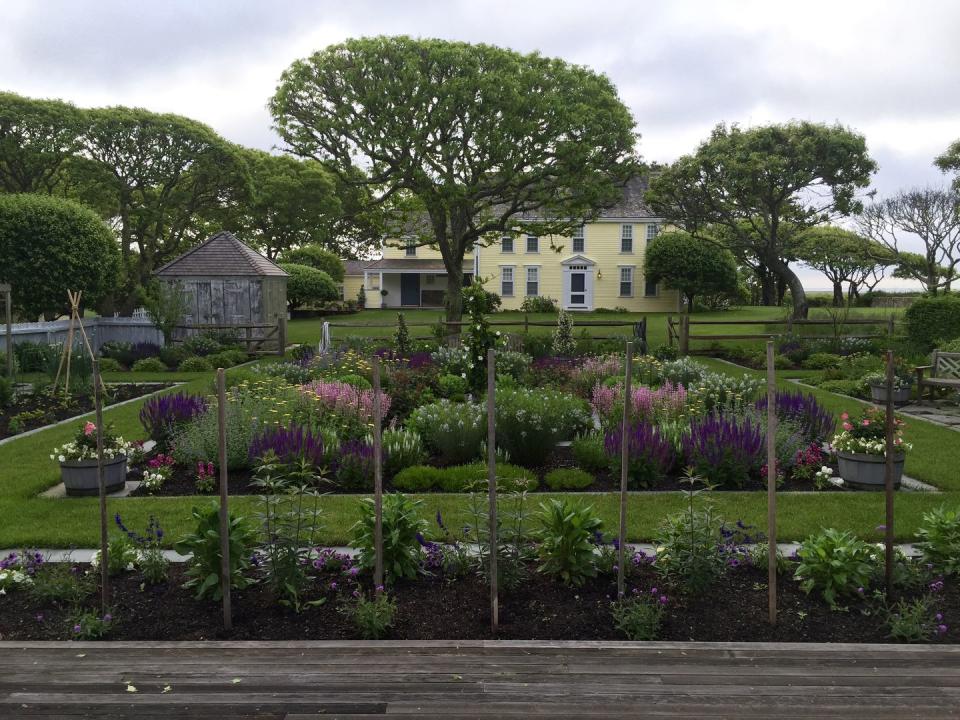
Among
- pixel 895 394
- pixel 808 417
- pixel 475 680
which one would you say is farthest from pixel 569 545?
pixel 895 394

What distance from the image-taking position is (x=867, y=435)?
7.21m

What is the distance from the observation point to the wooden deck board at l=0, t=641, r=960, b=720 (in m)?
3.20

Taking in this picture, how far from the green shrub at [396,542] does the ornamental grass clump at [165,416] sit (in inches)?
179

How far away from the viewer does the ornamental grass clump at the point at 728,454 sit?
23.2ft

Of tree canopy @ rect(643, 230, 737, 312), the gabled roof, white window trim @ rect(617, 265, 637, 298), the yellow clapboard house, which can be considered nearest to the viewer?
the gabled roof

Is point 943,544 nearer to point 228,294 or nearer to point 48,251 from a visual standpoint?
point 228,294

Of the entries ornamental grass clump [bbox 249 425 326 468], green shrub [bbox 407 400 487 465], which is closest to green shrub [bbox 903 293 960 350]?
green shrub [bbox 407 400 487 465]

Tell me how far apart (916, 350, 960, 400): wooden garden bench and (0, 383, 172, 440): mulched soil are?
13.7m

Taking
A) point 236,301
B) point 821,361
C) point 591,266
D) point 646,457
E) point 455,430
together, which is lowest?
point 646,457

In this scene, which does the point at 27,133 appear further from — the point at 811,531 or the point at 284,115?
the point at 811,531

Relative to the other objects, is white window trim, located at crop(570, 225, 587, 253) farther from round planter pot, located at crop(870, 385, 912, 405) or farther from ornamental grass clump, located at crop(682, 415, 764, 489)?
ornamental grass clump, located at crop(682, 415, 764, 489)

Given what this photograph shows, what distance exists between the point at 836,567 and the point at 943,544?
3.10ft

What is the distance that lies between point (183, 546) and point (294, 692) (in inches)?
55.2

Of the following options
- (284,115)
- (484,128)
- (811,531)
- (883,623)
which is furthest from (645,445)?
(284,115)
